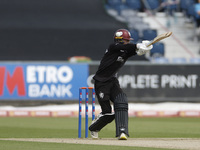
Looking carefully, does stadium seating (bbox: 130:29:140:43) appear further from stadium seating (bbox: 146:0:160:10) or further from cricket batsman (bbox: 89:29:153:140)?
cricket batsman (bbox: 89:29:153:140)

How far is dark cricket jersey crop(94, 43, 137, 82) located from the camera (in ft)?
35.6

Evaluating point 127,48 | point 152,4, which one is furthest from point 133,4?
point 127,48

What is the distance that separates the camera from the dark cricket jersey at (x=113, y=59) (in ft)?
35.6

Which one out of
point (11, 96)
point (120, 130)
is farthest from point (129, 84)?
point (120, 130)

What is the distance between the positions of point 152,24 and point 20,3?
7.47 m

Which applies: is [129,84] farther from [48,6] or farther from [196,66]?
[48,6]

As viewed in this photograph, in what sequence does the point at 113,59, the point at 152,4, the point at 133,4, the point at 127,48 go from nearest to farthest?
the point at 127,48 < the point at 113,59 < the point at 133,4 < the point at 152,4

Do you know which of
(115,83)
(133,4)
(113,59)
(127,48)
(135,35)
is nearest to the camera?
(127,48)

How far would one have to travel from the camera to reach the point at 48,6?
115 feet

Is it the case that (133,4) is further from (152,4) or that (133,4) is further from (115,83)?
(115,83)

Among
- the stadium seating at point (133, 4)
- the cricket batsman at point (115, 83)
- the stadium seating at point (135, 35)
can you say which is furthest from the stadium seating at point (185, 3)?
the cricket batsman at point (115, 83)

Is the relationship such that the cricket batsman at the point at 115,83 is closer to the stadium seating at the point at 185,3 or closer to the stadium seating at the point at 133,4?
the stadium seating at the point at 133,4

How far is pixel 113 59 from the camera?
434 inches

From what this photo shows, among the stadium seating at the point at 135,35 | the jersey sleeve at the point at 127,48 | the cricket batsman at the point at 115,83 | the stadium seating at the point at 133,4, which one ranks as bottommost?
the cricket batsman at the point at 115,83
